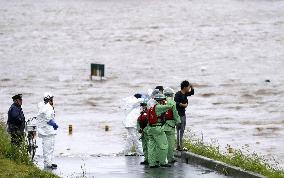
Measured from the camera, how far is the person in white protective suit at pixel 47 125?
1719 cm

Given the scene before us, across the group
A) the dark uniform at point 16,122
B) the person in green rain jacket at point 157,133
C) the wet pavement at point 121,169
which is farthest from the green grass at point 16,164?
the person in green rain jacket at point 157,133

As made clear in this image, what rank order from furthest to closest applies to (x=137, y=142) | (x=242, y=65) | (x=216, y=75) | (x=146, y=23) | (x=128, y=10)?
(x=128, y=10)
(x=146, y=23)
(x=242, y=65)
(x=216, y=75)
(x=137, y=142)

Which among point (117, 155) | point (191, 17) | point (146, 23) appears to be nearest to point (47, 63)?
point (146, 23)

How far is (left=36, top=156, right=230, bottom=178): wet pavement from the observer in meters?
16.2

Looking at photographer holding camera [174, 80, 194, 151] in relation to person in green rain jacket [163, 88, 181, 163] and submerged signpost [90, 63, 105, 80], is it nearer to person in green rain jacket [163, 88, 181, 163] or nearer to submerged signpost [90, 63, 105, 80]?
person in green rain jacket [163, 88, 181, 163]

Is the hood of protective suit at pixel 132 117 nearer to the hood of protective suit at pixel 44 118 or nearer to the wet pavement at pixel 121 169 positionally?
the wet pavement at pixel 121 169

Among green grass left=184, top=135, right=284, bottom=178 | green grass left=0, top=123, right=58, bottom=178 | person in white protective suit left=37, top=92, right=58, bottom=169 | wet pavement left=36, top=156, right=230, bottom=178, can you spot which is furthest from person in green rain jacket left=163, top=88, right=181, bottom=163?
green grass left=0, top=123, right=58, bottom=178

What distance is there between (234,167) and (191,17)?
3351 inches

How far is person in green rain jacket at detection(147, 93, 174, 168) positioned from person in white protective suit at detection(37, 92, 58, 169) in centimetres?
217

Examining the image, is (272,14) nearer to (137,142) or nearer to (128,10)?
(128,10)

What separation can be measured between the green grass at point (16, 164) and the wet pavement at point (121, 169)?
890mm

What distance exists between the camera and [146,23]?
95438mm

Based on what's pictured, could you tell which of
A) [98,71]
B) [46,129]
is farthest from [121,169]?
[98,71]

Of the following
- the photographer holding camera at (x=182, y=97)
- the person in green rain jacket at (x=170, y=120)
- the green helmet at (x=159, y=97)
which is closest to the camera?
the green helmet at (x=159, y=97)
